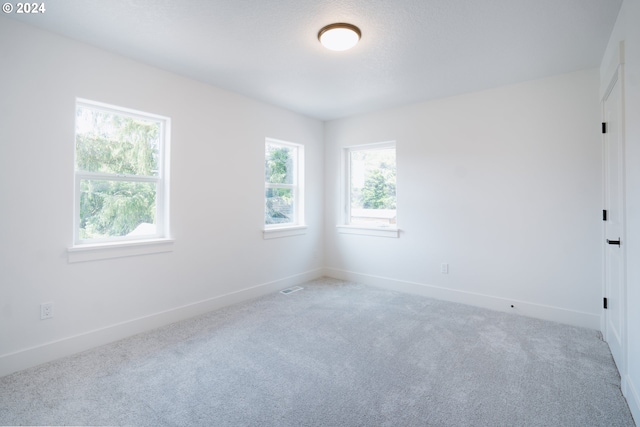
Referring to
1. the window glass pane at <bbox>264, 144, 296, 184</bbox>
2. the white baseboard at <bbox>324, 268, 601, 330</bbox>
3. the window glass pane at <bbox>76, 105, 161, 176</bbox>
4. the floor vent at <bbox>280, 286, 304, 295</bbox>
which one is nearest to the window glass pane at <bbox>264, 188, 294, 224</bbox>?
the window glass pane at <bbox>264, 144, 296, 184</bbox>

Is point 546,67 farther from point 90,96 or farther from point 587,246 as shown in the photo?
point 90,96

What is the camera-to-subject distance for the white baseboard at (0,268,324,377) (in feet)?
7.38

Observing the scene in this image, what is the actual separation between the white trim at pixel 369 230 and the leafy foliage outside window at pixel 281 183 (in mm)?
755

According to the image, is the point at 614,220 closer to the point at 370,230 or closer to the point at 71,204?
the point at 370,230

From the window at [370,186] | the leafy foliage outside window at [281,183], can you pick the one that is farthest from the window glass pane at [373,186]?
the leafy foliage outside window at [281,183]

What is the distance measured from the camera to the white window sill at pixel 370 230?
4312mm

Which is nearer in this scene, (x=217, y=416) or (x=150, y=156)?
(x=217, y=416)

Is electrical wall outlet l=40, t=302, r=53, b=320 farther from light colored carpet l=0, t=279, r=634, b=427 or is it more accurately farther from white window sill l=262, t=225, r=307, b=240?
white window sill l=262, t=225, r=307, b=240

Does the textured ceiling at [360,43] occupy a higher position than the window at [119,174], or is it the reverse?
the textured ceiling at [360,43]

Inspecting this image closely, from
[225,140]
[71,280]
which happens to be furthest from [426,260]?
[71,280]

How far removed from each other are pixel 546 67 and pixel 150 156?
3976 millimetres

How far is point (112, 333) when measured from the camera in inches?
107

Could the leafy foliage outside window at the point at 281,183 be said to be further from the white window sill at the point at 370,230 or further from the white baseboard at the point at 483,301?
the white baseboard at the point at 483,301

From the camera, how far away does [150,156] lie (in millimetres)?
3098
